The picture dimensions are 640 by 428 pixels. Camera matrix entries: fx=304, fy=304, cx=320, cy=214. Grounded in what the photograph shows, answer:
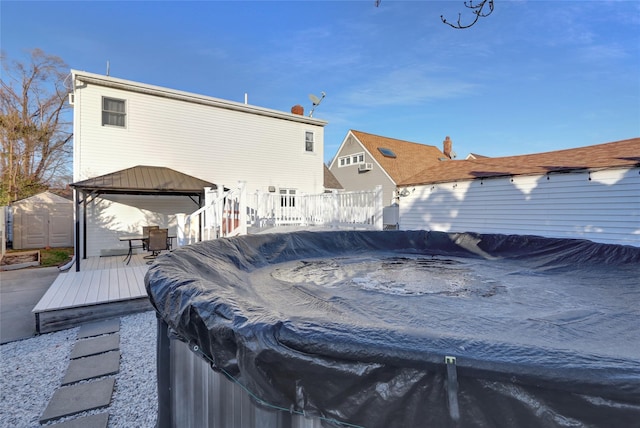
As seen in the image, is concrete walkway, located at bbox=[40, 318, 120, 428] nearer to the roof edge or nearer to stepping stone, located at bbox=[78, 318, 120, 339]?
stepping stone, located at bbox=[78, 318, 120, 339]

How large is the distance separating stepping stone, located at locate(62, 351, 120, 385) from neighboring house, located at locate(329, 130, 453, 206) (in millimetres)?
13211

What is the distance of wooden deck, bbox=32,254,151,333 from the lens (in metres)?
3.75

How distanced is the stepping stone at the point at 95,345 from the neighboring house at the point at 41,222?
32.2 feet

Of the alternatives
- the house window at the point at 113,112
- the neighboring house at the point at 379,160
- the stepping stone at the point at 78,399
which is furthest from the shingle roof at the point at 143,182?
the neighboring house at the point at 379,160

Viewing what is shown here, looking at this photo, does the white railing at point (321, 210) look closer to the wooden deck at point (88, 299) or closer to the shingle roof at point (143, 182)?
the shingle roof at point (143, 182)

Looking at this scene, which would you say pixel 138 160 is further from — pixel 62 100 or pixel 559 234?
pixel 559 234

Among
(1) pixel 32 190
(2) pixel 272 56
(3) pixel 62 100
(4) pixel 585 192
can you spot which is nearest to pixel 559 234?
(4) pixel 585 192

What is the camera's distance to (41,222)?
10.6 metres

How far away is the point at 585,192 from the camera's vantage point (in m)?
6.98

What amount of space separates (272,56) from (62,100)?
439 inches

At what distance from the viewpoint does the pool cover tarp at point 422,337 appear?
732 millimetres

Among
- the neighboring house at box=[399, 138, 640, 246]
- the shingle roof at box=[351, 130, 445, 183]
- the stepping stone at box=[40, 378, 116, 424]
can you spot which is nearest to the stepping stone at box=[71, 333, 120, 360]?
the stepping stone at box=[40, 378, 116, 424]

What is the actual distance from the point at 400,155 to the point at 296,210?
1173 centimetres

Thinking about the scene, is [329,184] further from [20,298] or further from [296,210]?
[20,298]
